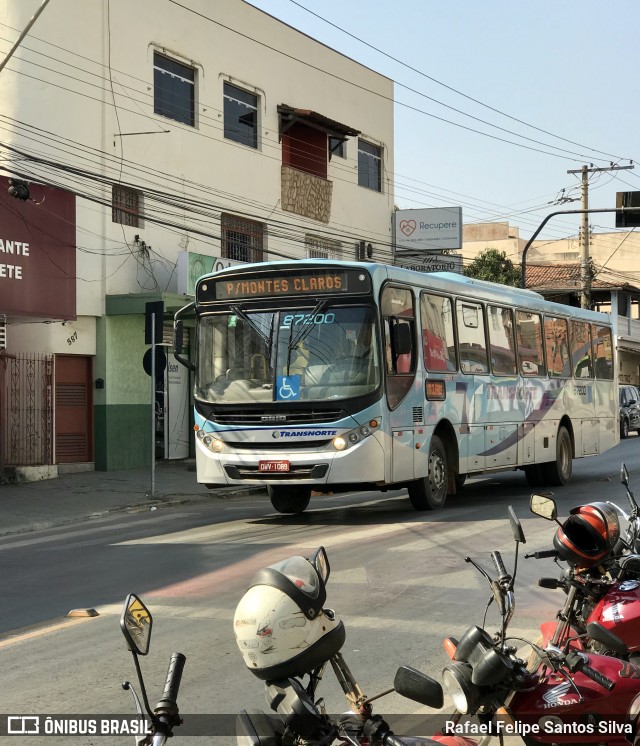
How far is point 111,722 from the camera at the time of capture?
5.48m

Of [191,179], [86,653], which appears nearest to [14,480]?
[191,179]

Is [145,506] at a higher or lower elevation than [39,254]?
lower

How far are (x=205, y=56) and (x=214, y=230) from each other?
4.51m

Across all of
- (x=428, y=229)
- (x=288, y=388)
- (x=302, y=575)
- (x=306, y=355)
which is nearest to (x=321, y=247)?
(x=428, y=229)

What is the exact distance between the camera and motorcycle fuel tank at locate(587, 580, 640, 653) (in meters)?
4.89

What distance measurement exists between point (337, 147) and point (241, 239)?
6.52 m

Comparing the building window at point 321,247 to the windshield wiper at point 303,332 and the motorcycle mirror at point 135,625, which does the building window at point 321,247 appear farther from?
the motorcycle mirror at point 135,625

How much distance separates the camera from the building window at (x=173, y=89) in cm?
2564

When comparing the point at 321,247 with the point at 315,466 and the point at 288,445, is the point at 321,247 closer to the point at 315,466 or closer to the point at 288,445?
the point at 288,445

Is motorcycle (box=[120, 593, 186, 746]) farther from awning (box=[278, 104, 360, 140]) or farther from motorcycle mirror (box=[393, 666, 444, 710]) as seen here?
awning (box=[278, 104, 360, 140])

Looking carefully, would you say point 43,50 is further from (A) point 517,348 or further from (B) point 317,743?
(B) point 317,743

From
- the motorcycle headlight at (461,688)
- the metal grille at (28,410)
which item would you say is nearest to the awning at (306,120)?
the metal grille at (28,410)

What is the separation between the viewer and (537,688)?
3641mm

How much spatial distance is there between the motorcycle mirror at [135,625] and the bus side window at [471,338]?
1317cm
